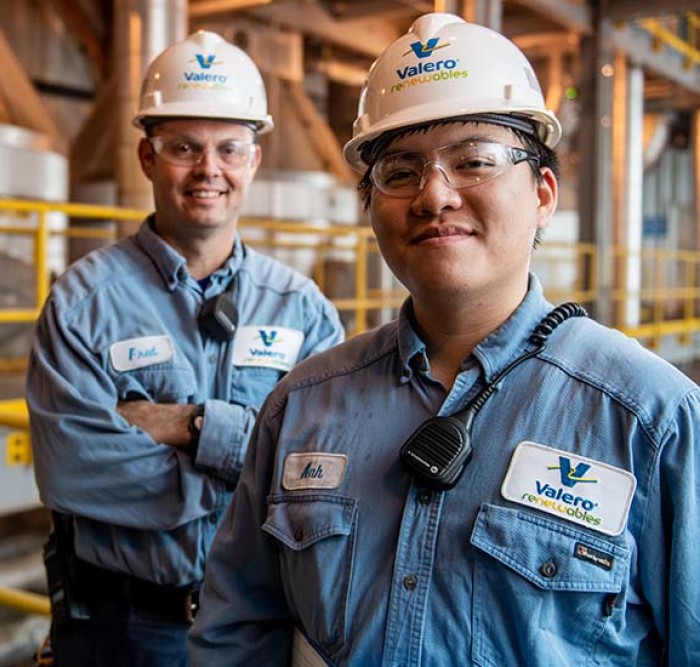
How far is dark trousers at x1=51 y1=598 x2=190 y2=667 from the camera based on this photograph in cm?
204

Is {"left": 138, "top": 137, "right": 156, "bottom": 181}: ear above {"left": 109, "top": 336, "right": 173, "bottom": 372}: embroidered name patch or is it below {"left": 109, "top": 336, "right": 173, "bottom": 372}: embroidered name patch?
above

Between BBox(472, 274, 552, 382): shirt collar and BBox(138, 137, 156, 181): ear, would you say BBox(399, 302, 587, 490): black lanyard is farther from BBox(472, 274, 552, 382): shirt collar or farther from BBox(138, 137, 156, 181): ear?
BBox(138, 137, 156, 181): ear

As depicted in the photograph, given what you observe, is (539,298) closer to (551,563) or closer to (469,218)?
(469,218)

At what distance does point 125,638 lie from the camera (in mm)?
2041

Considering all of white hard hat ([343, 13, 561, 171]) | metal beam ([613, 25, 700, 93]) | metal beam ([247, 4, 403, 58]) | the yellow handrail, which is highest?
metal beam ([613, 25, 700, 93])

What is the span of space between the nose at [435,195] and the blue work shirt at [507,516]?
20cm

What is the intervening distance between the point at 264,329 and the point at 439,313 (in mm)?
1003

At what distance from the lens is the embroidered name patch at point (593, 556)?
109 cm

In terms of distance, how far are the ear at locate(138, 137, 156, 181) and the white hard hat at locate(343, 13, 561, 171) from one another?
3.31 ft

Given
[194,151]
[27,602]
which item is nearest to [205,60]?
[194,151]

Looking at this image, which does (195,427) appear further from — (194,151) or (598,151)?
(598,151)

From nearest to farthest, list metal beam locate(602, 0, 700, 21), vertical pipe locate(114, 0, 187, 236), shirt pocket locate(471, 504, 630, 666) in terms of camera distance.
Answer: shirt pocket locate(471, 504, 630, 666), vertical pipe locate(114, 0, 187, 236), metal beam locate(602, 0, 700, 21)

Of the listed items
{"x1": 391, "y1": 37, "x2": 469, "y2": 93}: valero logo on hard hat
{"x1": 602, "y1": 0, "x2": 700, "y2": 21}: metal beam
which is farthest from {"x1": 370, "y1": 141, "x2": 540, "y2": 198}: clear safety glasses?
{"x1": 602, "y1": 0, "x2": 700, "y2": 21}: metal beam

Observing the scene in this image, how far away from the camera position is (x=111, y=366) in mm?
2084
